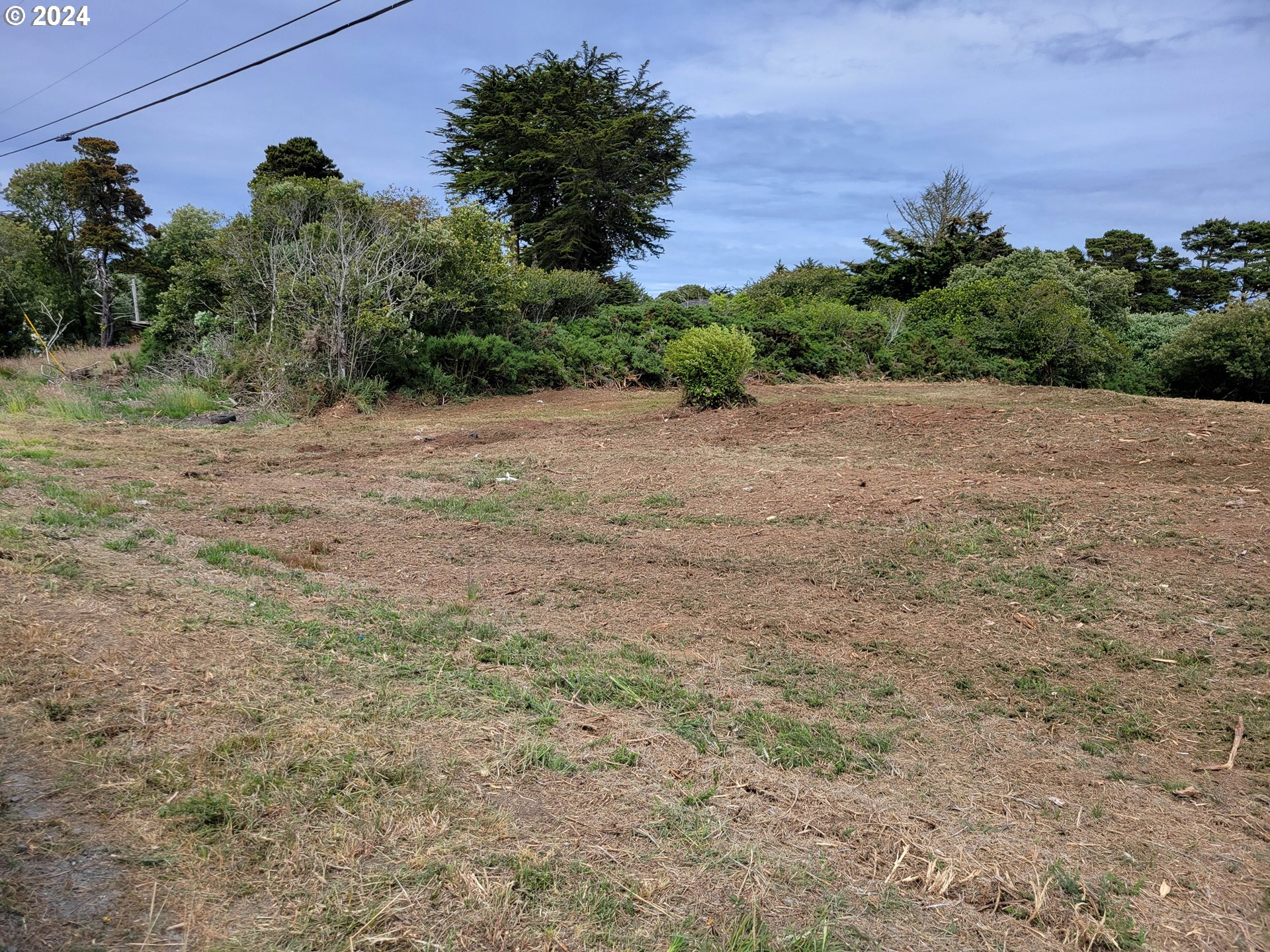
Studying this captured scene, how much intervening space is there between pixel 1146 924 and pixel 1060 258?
83.7ft

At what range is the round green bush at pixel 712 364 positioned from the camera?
11.8 metres

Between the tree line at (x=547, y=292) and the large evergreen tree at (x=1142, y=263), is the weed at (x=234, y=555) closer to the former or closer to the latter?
the tree line at (x=547, y=292)

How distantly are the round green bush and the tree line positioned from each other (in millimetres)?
5102

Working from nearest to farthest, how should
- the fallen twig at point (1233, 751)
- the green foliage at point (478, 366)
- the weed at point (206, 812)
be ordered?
the weed at point (206, 812) < the fallen twig at point (1233, 751) < the green foliage at point (478, 366)

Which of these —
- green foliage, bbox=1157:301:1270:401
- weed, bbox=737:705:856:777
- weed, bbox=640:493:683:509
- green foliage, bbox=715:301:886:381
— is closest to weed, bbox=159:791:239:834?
weed, bbox=737:705:856:777

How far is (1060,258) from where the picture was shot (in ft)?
78.5

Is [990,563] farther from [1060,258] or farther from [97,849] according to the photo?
[1060,258]

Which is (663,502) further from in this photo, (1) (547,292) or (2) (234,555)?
(1) (547,292)

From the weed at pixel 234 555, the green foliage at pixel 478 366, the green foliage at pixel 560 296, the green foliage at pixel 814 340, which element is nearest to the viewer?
the weed at pixel 234 555

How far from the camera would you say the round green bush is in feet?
38.5

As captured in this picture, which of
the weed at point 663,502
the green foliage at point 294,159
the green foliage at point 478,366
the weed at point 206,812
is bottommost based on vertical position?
the weed at point 206,812

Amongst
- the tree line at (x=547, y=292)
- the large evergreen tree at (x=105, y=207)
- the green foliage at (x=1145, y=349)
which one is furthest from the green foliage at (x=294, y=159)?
the green foliage at (x=1145, y=349)

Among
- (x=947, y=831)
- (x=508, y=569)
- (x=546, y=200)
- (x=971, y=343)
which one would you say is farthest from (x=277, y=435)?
(x=546, y=200)

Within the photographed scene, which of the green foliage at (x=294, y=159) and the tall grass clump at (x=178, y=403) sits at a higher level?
the green foliage at (x=294, y=159)
